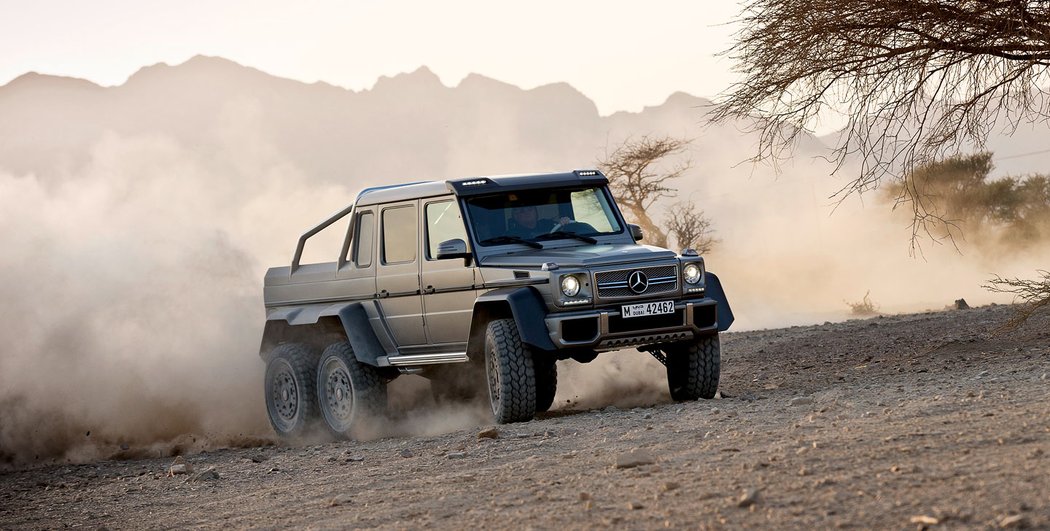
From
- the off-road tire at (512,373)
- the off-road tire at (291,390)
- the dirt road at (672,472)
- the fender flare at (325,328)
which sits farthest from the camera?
the off-road tire at (291,390)

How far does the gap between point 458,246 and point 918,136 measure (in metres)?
5.83

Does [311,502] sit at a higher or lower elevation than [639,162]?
lower

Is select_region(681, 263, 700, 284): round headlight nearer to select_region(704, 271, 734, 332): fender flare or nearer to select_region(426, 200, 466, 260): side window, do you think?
select_region(704, 271, 734, 332): fender flare

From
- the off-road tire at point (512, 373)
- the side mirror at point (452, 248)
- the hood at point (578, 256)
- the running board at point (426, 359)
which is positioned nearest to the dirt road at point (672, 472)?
the off-road tire at point (512, 373)

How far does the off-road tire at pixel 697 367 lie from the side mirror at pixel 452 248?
194cm

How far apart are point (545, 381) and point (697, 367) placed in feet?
4.17

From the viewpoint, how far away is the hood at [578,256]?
10.9 metres

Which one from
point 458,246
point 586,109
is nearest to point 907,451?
point 458,246

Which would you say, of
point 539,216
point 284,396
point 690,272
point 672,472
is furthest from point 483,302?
point 672,472

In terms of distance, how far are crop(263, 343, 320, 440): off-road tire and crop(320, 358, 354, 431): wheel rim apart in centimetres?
22

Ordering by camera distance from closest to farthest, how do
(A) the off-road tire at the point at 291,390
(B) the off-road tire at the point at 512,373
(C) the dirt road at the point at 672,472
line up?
(C) the dirt road at the point at 672,472 → (B) the off-road tire at the point at 512,373 → (A) the off-road tire at the point at 291,390

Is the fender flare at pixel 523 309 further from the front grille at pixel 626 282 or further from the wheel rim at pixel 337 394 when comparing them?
the wheel rim at pixel 337 394

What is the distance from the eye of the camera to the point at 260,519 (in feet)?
26.3

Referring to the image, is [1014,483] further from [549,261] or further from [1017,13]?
[1017,13]
